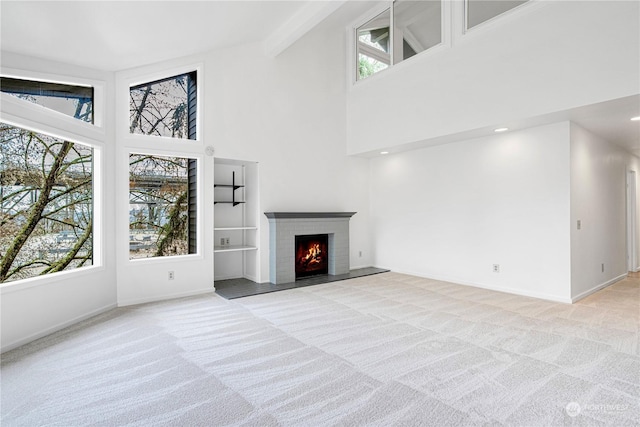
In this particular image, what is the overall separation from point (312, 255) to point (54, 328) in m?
3.84

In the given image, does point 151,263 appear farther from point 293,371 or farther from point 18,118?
point 293,371

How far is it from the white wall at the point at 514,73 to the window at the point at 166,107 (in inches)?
124

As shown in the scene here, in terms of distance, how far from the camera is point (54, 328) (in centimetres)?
342

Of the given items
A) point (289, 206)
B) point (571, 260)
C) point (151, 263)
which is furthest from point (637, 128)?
point (151, 263)

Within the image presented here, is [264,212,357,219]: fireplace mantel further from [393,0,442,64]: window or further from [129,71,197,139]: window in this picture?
[393,0,442,64]: window

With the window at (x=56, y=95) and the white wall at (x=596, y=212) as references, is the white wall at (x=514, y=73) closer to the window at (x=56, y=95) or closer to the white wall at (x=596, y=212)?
the white wall at (x=596, y=212)

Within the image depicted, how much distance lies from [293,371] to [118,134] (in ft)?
12.2

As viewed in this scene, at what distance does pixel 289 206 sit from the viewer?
19.5 ft

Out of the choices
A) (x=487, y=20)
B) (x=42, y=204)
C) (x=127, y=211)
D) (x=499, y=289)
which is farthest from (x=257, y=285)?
(x=487, y=20)

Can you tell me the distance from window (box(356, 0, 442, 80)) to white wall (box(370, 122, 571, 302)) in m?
1.68

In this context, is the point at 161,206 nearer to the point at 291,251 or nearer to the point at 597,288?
the point at 291,251

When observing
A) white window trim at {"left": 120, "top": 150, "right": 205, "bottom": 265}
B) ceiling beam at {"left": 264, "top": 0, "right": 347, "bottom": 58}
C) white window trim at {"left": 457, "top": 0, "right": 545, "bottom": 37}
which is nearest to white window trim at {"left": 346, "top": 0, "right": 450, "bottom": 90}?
white window trim at {"left": 457, "top": 0, "right": 545, "bottom": 37}

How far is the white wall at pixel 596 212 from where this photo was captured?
14.7 ft

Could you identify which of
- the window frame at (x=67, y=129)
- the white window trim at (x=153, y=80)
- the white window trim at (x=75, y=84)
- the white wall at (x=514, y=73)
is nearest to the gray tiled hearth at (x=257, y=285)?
the window frame at (x=67, y=129)
